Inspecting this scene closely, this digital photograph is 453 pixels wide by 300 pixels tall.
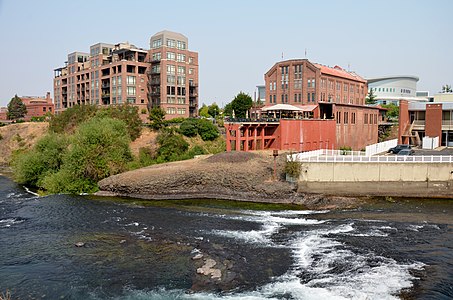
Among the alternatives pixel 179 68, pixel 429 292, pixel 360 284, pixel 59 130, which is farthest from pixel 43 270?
pixel 179 68

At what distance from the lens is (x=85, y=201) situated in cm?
4178

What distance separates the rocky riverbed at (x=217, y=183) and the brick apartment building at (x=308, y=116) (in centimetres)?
879

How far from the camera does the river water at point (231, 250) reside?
2078 cm

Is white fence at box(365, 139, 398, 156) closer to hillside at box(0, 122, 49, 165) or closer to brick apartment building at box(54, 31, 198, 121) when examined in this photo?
brick apartment building at box(54, 31, 198, 121)

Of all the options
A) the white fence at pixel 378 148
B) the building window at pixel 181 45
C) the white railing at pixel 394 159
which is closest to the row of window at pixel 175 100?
the building window at pixel 181 45

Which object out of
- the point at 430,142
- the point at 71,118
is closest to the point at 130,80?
the point at 71,118

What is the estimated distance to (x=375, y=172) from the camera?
143ft

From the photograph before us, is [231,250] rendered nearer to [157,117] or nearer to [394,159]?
[394,159]

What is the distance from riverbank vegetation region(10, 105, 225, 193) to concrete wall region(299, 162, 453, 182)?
2205cm

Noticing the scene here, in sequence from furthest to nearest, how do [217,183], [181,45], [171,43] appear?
1. [181,45]
2. [171,43]
3. [217,183]

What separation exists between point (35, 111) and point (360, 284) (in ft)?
480

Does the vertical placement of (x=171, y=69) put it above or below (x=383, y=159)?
above

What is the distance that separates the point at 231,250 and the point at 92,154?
27989 millimetres

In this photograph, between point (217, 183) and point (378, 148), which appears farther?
point (378, 148)
